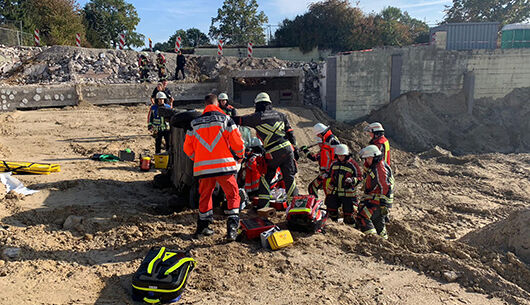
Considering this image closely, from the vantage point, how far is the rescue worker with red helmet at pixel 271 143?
→ 566 centimetres

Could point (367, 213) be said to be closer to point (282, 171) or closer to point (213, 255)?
point (282, 171)

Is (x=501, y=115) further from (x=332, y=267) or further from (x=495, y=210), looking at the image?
(x=332, y=267)

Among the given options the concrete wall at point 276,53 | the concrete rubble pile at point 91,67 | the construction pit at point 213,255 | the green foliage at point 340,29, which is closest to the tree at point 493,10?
the green foliage at point 340,29

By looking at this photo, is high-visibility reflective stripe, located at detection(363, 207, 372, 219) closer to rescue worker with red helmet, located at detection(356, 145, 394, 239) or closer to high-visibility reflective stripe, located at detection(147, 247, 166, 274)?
rescue worker with red helmet, located at detection(356, 145, 394, 239)

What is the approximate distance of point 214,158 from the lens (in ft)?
14.8

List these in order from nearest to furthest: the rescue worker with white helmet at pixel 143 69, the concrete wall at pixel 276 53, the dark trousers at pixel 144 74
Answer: the rescue worker with white helmet at pixel 143 69 < the dark trousers at pixel 144 74 < the concrete wall at pixel 276 53

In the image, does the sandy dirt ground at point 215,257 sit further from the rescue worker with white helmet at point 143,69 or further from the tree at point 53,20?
the tree at point 53,20

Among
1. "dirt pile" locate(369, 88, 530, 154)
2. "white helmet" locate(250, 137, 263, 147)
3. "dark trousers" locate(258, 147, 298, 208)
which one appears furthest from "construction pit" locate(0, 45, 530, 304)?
"dirt pile" locate(369, 88, 530, 154)

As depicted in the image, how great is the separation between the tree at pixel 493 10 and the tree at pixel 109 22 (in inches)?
1095

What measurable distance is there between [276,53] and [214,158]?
21.6 m

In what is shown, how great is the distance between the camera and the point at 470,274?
12.9 ft

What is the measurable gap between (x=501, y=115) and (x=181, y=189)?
15.9m

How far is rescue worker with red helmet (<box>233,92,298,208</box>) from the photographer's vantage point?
223 inches

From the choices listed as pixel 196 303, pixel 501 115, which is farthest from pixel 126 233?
pixel 501 115
